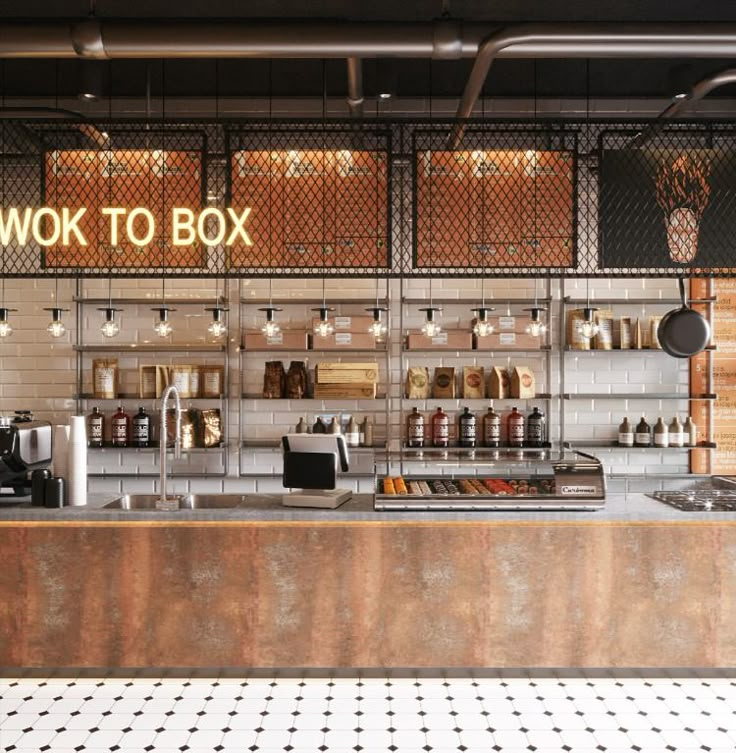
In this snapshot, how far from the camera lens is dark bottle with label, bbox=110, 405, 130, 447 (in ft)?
18.1

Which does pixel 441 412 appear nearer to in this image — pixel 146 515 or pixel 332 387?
pixel 332 387

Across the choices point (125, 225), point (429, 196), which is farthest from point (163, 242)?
point (429, 196)

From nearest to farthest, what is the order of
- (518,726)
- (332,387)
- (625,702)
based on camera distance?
(518,726) → (625,702) → (332,387)

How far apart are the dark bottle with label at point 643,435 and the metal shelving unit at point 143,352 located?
329 centimetres

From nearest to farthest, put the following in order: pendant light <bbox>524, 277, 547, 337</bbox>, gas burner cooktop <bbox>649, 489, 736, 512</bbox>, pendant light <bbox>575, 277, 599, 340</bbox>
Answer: gas burner cooktop <bbox>649, 489, 736, 512</bbox>, pendant light <bbox>575, 277, 599, 340</bbox>, pendant light <bbox>524, 277, 547, 337</bbox>

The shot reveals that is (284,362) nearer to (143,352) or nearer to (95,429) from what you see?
(143,352)

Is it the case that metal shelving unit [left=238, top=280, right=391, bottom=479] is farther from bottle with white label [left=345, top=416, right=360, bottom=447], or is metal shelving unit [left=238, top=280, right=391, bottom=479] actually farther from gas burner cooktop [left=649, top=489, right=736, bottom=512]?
gas burner cooktop [left=649, top=489, right=736, bottom=512]

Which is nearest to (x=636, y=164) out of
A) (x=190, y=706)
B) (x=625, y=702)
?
(x=625, y=702)

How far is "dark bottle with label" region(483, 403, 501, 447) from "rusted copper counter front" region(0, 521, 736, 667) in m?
1.83

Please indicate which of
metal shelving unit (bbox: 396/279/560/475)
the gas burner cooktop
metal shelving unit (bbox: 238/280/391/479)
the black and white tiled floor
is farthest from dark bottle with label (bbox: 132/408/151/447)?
the gas burner cooktop

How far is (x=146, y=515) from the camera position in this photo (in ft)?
12.5

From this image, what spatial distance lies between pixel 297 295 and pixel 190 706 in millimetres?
3283

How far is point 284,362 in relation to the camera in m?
5.79

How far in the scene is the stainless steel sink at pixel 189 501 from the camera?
13.7 feet
